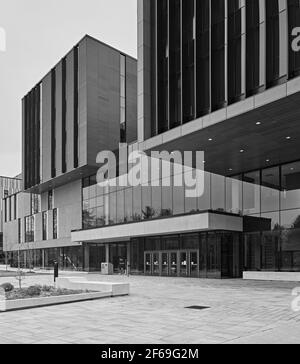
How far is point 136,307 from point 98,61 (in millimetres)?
39042

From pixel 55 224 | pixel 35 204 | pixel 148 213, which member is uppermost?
pixel 35 204

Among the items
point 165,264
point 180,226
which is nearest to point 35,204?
point 165,264

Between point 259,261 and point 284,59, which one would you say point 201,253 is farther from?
point 284,59

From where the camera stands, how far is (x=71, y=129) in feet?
172

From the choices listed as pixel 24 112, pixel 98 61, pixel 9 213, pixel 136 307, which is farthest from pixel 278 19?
pixel 9 213

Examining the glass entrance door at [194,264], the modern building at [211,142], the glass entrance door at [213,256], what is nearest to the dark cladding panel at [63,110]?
the modern building at [211,142]

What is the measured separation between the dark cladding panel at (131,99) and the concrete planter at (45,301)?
3535cm

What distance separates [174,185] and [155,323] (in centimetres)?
2649

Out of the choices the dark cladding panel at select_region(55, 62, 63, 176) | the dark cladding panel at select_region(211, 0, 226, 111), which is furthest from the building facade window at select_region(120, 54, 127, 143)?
the dark cladding panel at select_region(211, 0, 226, 111)

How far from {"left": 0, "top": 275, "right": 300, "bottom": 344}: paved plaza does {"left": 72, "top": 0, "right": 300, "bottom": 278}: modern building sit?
31.6ft

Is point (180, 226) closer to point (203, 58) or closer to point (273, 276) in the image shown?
point (273, 276)

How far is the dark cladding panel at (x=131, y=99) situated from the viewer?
5378 centimetres

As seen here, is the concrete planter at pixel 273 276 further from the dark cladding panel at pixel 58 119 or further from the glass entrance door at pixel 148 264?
the dark cladding panel at pixel 58 119

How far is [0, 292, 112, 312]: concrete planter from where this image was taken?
1595cm
